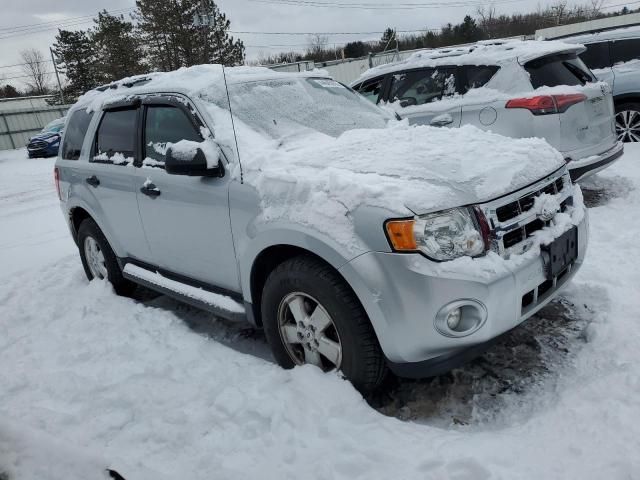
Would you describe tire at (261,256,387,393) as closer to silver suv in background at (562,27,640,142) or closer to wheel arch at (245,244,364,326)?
wheel arch at (245,244,364,326)

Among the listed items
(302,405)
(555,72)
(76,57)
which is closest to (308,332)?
(302,405)

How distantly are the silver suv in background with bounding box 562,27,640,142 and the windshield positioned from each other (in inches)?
194

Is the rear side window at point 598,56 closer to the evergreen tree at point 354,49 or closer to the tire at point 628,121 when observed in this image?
the tire at point 628,121

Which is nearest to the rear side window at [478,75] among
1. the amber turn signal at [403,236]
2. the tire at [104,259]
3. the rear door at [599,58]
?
the rear door at [599,58]

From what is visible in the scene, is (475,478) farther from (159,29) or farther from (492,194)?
(159,29)

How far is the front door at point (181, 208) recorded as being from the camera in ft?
9.84

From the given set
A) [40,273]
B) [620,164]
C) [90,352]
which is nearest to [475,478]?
[90,352]

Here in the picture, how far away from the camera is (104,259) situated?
14.6ft

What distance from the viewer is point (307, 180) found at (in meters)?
2.56

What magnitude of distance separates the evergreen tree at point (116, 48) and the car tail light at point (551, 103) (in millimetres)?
33830

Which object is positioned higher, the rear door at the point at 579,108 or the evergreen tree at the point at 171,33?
the evergreen tree at the point at 171,33

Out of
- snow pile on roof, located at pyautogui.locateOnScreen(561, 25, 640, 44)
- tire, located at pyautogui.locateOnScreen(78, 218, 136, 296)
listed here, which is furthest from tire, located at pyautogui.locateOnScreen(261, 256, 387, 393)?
snow pile on roof, located at pyautogui.locateOnScreen(561, 25, 640, 44)

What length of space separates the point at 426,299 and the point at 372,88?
5060 mm

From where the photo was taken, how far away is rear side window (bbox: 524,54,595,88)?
5.10 metres
